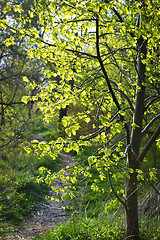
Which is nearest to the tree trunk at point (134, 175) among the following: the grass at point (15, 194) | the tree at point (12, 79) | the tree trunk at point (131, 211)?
the tree trunk at point (131, 211)

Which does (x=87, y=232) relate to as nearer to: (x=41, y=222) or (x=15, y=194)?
(x=41, y=222)

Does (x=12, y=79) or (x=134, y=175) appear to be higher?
(x=12, y=79)

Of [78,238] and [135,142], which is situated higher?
[135,142]

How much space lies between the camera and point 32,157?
8953mm

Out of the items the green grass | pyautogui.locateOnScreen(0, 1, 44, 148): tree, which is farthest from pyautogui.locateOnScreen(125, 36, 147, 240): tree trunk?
pyautogui.locateOnScreen(0, 1, 44, 148): tree

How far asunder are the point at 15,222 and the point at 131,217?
108 inches

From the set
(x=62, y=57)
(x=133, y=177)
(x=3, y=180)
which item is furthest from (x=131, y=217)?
(x=3, y=180)

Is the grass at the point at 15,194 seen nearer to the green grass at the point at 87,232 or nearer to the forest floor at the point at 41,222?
the forest floor at the point at 41,222

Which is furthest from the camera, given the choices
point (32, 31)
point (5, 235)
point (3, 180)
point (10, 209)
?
point (3, 180)

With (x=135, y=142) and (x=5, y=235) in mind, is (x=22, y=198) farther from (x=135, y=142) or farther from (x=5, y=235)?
(x=135, y=142)

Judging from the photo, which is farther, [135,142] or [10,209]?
[10,209]

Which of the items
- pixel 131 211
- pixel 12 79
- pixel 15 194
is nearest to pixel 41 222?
pixel 15 194

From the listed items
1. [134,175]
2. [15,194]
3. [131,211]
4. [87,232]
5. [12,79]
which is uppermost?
[12,79]

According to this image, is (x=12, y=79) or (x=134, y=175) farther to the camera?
(x=12, y=79)
